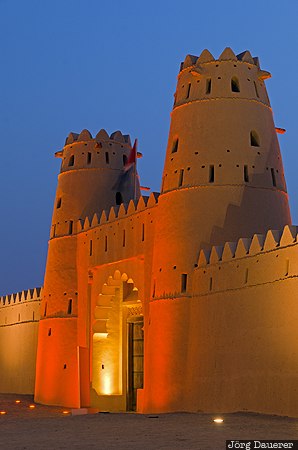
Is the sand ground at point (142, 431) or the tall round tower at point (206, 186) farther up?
the tall round tower at point (206, 186)

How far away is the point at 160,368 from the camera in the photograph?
23.1m

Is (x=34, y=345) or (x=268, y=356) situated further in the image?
(x=34, y=345)

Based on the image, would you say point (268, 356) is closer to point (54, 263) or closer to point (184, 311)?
point (184, 311)

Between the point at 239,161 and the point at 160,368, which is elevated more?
the point at 239,161

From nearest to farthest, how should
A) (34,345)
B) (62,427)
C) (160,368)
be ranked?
(62,427) → (160,368) → (34,345)

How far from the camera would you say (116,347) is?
A: 97.3ft

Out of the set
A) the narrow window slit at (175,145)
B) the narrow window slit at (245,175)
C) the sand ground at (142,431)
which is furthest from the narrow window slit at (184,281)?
the sand ground at (142,431)

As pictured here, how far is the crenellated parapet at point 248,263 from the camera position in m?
19.0

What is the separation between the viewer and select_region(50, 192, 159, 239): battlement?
26250 mm

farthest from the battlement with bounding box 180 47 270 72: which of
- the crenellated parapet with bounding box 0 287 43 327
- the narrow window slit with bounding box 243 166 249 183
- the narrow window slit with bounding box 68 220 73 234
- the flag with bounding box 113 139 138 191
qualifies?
the crenellated parapet with bounding box 0 287 43 327

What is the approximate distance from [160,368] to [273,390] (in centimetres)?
510

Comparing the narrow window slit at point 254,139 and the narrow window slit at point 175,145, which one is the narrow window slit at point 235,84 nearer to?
the narrow window slit at point 254,139

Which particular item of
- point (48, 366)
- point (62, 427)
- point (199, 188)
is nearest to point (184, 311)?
point (199, 188)

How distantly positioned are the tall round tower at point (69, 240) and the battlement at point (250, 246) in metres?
8.62
